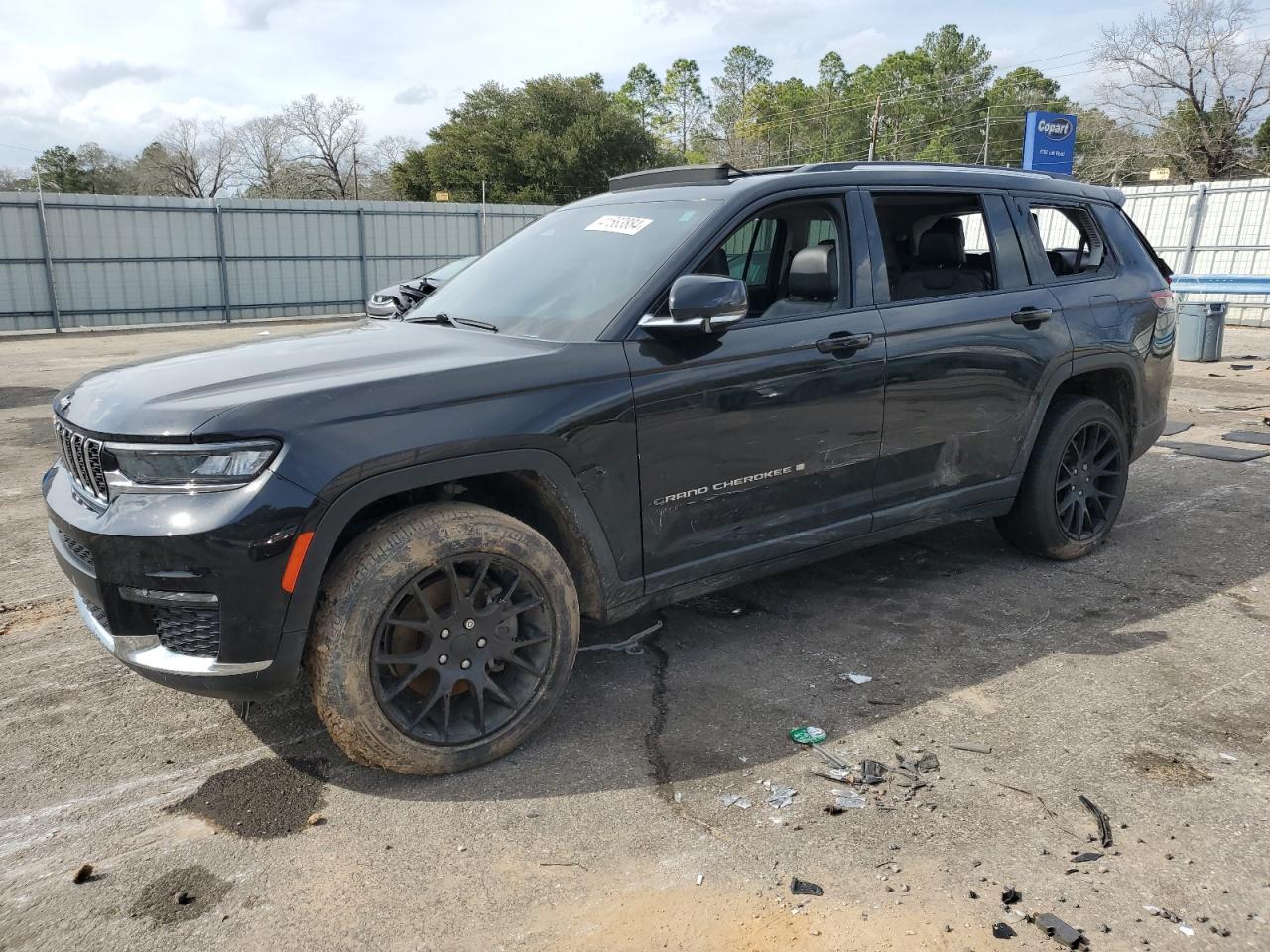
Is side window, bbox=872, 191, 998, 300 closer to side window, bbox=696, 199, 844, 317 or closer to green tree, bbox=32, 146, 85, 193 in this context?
side window, bbox=696, 199, 844, 317

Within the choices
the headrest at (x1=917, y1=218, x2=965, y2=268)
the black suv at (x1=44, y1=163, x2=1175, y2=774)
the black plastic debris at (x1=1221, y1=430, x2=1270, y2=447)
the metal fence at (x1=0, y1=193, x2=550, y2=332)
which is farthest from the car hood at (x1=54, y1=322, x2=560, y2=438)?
the metal fence at (x1=0, y1=193, x2=550, y2=332)

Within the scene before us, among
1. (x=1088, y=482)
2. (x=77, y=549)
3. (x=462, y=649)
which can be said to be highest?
(x=77, y=549)

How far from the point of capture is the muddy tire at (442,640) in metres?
2.85

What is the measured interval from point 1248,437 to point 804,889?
7.56 meters

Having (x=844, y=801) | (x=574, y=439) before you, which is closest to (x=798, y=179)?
(x=574, y=439)

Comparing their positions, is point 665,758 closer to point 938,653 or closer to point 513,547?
point 513,547

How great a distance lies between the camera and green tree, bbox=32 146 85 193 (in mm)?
49844

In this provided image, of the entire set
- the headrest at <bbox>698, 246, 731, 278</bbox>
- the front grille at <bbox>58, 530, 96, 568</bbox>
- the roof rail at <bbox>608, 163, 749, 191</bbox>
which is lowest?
the front grille at <bbox>58, 530, 96, 568</bbox>

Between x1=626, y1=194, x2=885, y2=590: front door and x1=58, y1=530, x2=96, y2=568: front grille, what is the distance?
5.69ft

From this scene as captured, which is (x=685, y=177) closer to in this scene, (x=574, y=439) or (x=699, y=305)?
(x=699, y=305)

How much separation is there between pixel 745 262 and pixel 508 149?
129 ft

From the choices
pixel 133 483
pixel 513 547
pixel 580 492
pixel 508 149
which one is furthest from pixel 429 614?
pixel 508 149

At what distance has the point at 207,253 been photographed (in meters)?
20.1

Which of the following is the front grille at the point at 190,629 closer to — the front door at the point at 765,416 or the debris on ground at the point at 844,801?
the front door at the point at 765,416
